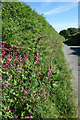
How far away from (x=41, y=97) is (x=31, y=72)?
2.04 ft

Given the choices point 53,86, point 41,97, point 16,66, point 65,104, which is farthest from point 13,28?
point 65,104

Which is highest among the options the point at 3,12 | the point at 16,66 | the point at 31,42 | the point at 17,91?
the point at 3,12

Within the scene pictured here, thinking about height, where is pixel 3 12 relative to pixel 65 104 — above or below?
above

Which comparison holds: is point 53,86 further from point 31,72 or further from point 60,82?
point 31,72

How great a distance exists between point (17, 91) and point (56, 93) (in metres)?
1.36

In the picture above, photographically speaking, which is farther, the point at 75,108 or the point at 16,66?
the point at 75,108

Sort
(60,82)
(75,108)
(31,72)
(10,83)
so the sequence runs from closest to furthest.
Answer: (10,83), (31,72), (75,108), (60,82)

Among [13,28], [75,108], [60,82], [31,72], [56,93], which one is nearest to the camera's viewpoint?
[13,28]

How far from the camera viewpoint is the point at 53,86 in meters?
3.66

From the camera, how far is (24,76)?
281cm

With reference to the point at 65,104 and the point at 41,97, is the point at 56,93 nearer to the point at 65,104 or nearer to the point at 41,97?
the point at 65,104

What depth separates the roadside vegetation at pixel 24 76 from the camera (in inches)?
101

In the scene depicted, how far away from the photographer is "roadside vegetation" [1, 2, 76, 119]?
257 centimetres

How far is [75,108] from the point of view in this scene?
3.36 m
